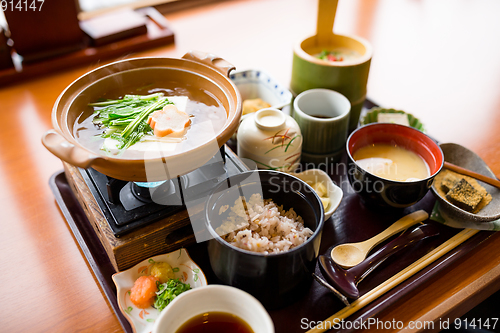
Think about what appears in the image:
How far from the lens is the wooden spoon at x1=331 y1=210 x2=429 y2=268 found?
1223 millimetres

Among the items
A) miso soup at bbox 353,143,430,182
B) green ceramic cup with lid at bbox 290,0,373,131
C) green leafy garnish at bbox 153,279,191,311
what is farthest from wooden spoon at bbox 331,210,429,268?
green ceramic cup with lid at bbox 290,0,373,131

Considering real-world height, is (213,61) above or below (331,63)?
above

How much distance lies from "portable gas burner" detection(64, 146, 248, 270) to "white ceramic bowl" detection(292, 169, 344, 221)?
319 mm

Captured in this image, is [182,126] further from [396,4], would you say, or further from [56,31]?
[396,4]

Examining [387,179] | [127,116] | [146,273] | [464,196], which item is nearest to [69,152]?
[127,116]

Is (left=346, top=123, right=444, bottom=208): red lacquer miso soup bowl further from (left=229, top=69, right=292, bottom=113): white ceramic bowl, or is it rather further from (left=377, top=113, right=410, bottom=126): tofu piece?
(left=229, top=69, right=292, bottom=113): white ceramic bowl

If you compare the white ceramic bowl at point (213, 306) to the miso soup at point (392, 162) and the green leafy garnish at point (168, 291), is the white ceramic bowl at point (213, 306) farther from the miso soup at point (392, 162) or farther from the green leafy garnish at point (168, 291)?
the miso soup at point (392, 162)

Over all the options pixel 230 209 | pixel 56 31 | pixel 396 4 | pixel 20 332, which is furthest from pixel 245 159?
pixel 396 4

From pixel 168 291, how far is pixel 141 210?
0.81ft

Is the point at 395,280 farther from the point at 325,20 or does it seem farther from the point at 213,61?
the point at 325,20

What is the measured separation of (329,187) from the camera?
4.51ft

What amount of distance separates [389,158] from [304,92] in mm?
427

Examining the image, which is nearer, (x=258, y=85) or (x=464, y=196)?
(x=464, y=196)

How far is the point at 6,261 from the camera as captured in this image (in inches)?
50.6
